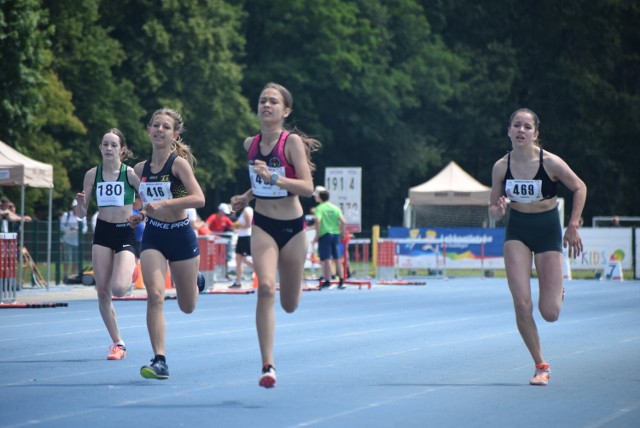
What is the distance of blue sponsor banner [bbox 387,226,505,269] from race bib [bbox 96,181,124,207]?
27.0 meters

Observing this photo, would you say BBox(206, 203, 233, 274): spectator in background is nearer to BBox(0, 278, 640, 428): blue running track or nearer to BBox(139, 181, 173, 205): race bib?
BBox(0, 278, 640, 428): blue running track

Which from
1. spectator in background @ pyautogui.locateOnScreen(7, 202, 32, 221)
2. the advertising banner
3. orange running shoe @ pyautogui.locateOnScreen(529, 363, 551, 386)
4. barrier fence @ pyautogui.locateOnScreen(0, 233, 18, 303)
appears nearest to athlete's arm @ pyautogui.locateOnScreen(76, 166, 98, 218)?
orange running shoe @ pyautogui.locateOnScreen(529, 363, 551, 386)

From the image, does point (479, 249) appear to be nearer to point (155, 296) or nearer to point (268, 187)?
point (155, 296)

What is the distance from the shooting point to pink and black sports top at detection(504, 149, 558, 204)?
11523 mm

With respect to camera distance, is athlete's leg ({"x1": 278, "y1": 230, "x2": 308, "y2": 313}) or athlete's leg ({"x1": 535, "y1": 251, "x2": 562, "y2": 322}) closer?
athlete's leg ({"x1": 278, "y1": 230, "x2": 308, "y2": 313})

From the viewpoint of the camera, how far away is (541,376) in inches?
440

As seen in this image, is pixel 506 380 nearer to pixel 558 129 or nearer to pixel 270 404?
pixel 270 404

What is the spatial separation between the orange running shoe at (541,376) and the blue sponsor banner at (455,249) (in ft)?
95.6

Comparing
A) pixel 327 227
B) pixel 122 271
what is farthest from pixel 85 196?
pixel 327 227

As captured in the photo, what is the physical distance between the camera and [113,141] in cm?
1373

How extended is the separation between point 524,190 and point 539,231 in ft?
1.14

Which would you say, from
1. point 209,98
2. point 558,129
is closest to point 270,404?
point 209,98

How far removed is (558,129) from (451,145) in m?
7.47

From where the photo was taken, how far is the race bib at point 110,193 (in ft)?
44.8
